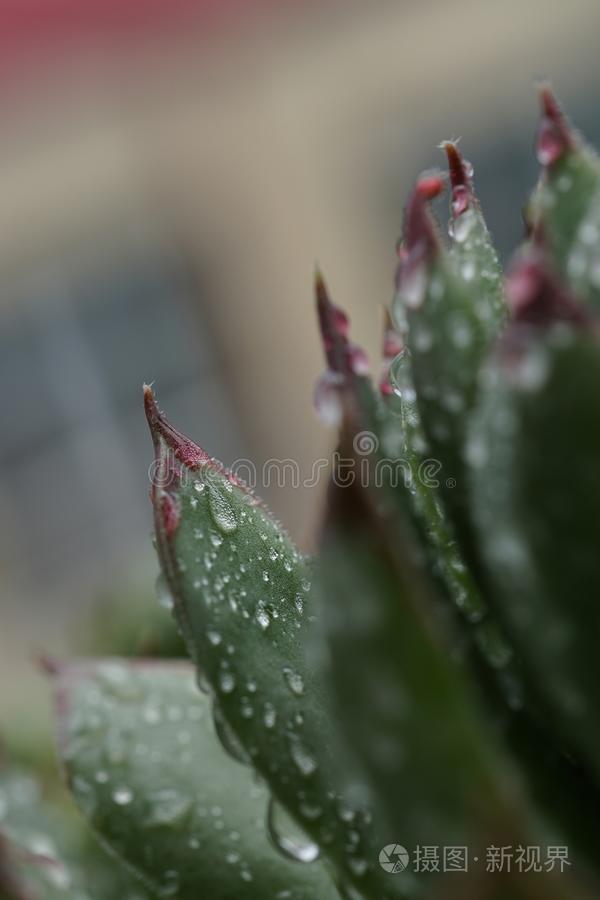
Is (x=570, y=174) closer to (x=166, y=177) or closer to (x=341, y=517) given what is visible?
→ (x=341, y=517)

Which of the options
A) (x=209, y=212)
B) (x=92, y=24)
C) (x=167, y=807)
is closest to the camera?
(x=167, y=807)

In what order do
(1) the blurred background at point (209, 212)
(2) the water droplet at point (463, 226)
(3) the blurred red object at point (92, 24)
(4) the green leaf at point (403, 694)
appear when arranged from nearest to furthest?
1. (4) the green leaf at point (403, 694)
2. (2) the water droplet at point (463, 226)
3. (3) the blurred red object at point (92, 24)
4. (1) the blurred background at point (209, 212)

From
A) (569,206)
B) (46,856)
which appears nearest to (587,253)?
(569,206)

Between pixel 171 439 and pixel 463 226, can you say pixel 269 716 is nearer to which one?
pixel 171 439

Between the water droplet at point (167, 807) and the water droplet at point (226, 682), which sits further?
the water droplet at point (167, 807)

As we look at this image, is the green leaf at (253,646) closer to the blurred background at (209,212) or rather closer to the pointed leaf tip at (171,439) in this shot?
the pointed leaf tip at (171,439)

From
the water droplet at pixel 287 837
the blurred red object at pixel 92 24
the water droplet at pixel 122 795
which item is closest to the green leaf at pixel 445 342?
the water droplet at pixel 287 837
